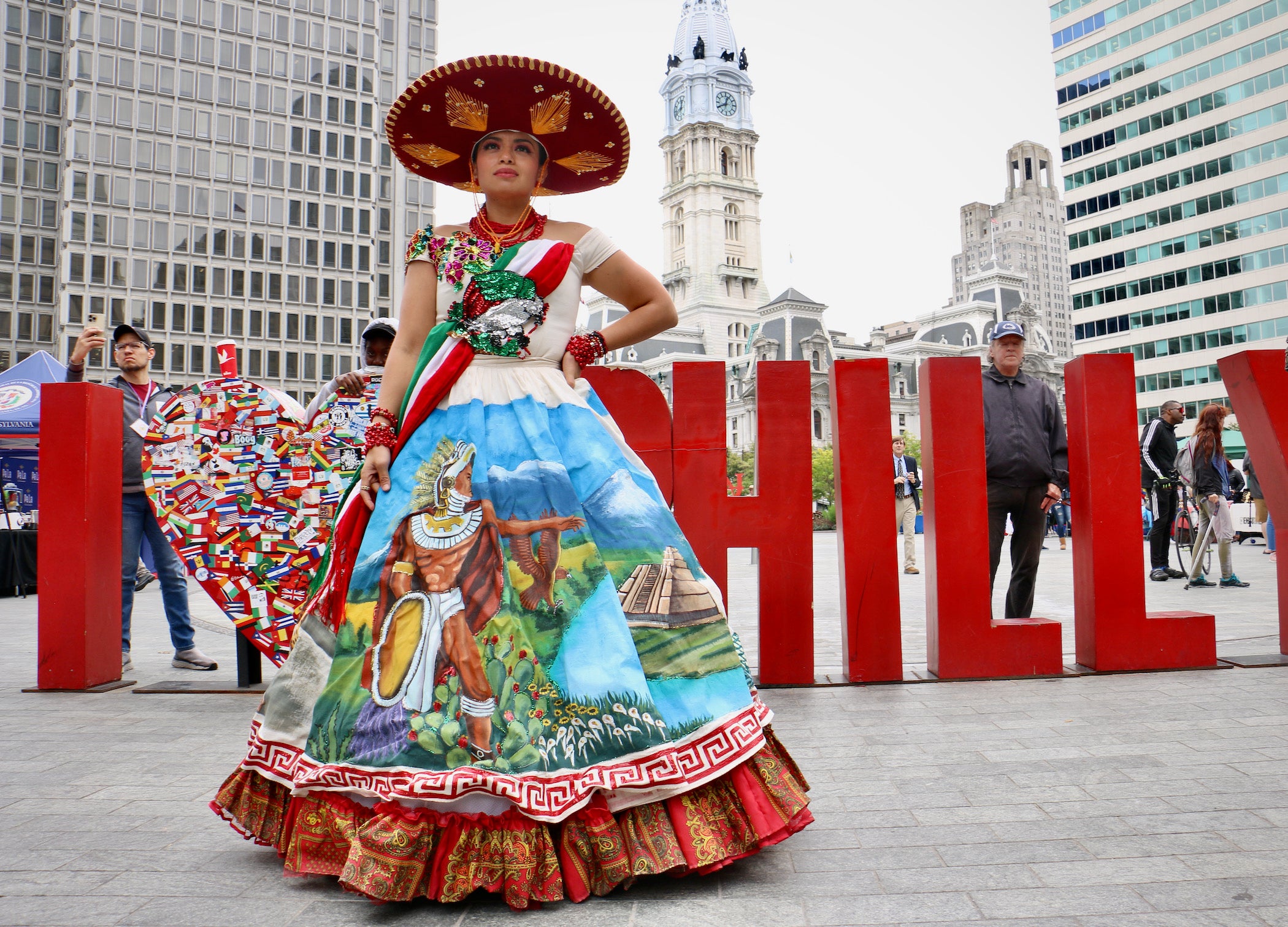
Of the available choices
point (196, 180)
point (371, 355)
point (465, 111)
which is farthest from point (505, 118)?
point (196, 180)

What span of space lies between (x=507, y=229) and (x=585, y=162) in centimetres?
48

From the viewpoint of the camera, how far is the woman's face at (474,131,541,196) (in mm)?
2938

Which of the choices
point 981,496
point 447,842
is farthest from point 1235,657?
point 447,842

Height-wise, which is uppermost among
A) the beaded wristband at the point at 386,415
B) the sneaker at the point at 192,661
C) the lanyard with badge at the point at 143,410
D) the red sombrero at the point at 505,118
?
the red sombrero at the point at 505,118

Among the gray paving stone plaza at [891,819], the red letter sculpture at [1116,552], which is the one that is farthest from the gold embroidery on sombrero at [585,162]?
the red letter sculpture at [1116,552]

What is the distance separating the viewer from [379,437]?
8.65 ft

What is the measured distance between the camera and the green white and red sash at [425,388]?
8.36 feet

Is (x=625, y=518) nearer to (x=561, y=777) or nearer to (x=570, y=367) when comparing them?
(x=570, y=367)

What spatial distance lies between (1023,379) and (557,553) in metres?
4.39

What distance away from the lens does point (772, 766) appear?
2.43m

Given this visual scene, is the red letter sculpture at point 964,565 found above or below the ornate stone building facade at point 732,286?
below

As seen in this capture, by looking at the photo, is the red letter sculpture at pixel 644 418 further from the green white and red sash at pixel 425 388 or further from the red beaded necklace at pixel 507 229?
the green white and red sash at pixel 425 388

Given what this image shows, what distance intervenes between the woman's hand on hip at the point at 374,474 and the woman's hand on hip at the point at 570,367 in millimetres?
557

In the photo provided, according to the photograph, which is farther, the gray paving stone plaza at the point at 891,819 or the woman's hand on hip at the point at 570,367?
the woman's hand on hip at the point at 570,367
